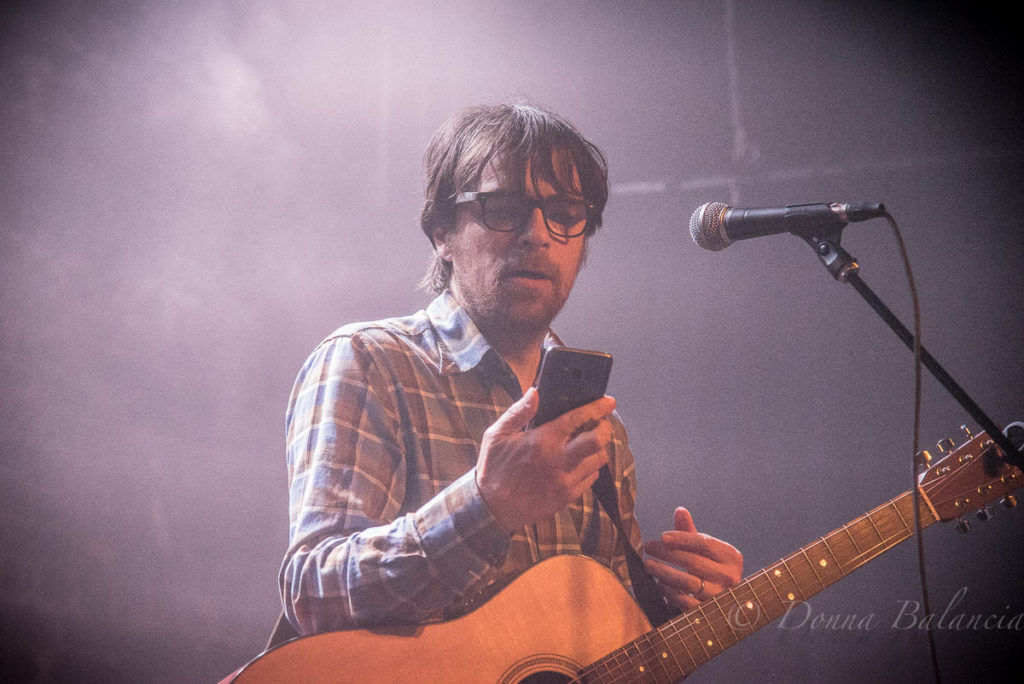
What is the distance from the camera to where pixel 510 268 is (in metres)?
1.96

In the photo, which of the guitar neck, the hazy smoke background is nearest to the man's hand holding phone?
the guitar neck

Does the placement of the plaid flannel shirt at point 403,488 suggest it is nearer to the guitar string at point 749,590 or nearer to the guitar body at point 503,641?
the guitar body at point 503,641

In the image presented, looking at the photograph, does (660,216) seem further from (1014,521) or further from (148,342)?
(148,342)

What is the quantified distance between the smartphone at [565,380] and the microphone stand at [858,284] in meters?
0.53

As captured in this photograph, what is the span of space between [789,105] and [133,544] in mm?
3223

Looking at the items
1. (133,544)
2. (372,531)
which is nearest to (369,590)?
(372,531)

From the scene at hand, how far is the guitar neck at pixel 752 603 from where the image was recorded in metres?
1.51

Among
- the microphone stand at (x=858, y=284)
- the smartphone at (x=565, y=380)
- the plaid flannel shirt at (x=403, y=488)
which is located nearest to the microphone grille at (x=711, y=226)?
the microphone stand at (x=858, y=284)

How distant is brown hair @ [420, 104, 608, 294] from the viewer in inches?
82.0

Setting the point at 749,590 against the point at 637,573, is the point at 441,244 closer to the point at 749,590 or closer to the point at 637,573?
the point at 637,573

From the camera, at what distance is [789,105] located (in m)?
3.05

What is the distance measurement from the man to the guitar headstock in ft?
1.91

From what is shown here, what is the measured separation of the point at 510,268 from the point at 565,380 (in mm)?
662

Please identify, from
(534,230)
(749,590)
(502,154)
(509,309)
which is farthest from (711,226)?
(749,590)
